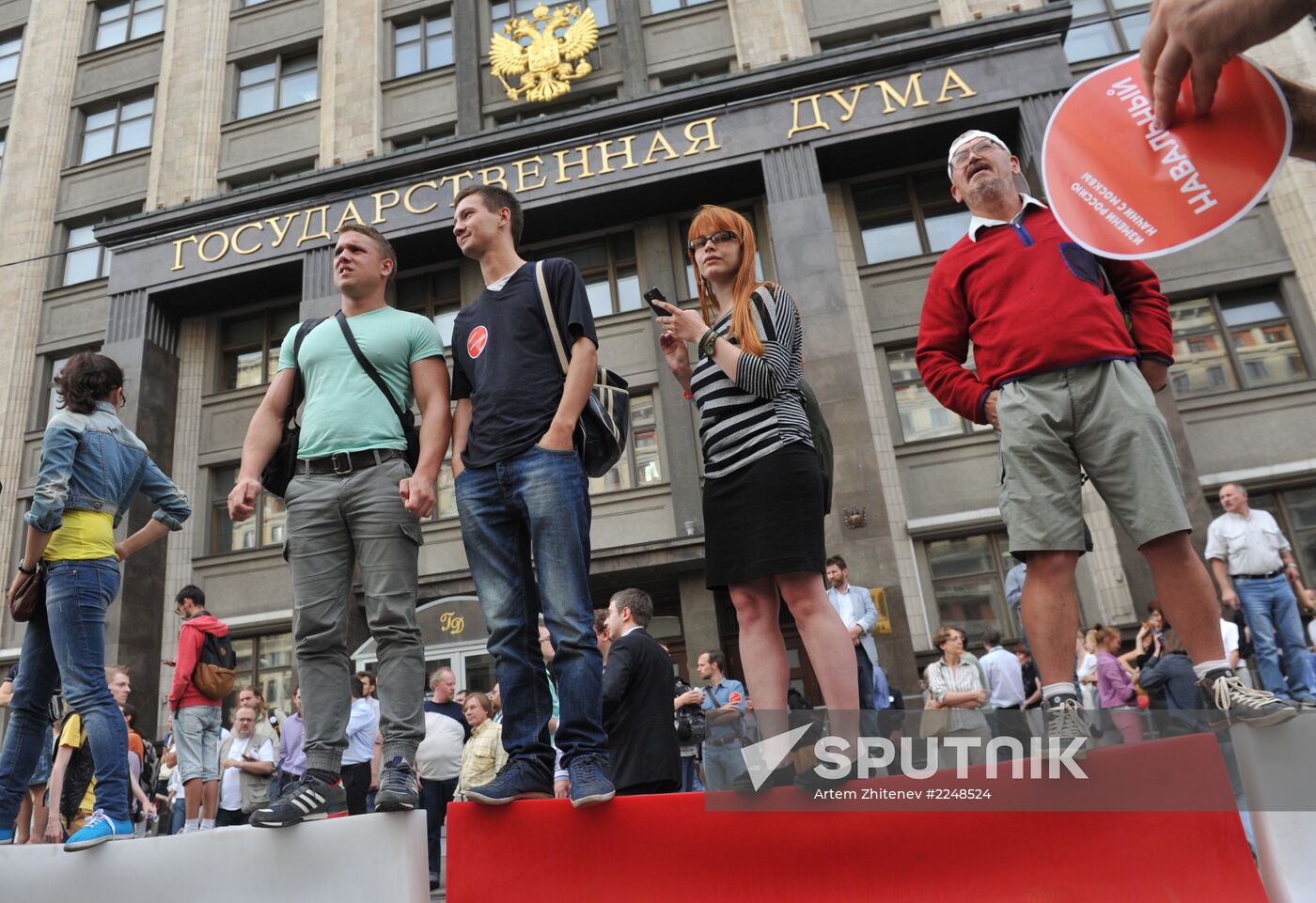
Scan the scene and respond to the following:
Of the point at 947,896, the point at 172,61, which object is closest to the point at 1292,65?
the point at 947,896

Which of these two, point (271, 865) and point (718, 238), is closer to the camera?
point (271, 865)

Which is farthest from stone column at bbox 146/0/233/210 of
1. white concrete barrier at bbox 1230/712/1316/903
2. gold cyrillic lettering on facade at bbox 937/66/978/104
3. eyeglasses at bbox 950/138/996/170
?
white concrete barrier at bbox 1230/712/1316/903

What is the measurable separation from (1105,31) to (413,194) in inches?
557

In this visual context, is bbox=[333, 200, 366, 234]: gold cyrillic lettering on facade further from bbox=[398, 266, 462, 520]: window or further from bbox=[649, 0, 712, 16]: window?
bbox=[649, 0, 712, 16]: window

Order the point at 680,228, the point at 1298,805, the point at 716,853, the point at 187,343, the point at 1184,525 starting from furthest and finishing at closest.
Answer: the point at 187,343 → the point at 680,228 → the point at 1184,525 → the point at 716,853 → the point at 1298,805

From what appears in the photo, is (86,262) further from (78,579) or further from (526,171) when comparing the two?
(78,579)

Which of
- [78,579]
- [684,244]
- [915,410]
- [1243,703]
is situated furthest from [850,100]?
[1243,703]

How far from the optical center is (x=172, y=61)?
72.8 feet

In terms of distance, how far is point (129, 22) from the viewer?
77.0 ft

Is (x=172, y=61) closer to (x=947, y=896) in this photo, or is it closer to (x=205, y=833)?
(x=205, y=833)

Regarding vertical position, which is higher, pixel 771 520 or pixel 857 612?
pixel 771 520

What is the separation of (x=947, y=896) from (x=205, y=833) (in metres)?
2.28

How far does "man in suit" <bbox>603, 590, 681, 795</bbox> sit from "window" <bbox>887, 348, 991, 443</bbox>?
12.1 m

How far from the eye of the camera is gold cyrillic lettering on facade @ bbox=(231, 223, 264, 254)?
19.2 m
